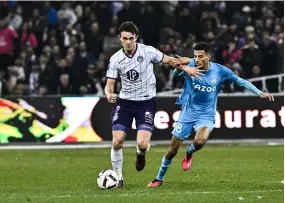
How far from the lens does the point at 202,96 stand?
14.2m

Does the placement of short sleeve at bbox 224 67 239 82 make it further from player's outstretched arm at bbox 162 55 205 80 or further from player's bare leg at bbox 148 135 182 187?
player's bare leg at bbox 148 135 182 187

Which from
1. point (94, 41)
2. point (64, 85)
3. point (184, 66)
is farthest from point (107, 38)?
point (184, 66)

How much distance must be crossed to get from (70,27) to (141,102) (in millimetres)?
13800

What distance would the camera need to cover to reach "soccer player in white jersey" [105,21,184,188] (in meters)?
13.7

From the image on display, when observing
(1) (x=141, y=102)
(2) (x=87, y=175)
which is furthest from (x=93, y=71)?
(1) (x=141, y=102)

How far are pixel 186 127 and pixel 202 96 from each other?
56 centimetres

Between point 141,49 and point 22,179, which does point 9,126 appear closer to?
point 22,179

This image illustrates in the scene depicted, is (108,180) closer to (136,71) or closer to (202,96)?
(136,71)

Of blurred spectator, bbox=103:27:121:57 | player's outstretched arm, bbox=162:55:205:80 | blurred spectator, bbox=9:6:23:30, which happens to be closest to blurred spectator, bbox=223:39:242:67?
blurred spectator, bbox=103:27:121:57

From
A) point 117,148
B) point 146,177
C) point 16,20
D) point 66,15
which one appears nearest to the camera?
point 117,148

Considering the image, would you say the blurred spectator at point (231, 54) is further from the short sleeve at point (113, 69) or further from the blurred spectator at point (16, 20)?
the short sleeve at point (113, 69)

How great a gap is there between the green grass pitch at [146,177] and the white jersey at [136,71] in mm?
1435

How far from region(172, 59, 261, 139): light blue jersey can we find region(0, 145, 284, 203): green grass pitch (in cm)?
98

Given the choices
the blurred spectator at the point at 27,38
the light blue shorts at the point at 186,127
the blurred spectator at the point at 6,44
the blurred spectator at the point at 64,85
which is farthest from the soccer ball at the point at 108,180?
the blurred spectator at the point at 27,38
